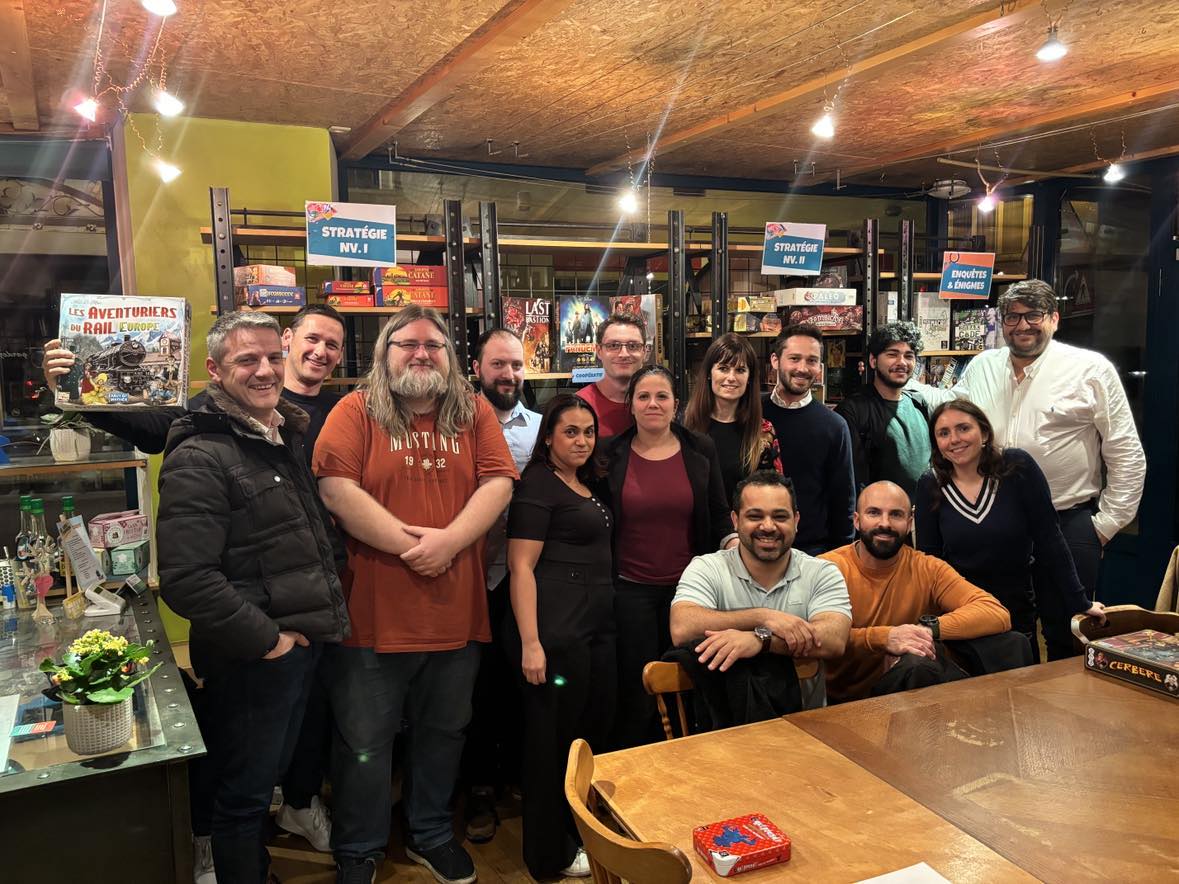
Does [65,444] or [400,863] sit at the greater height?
[65,444]

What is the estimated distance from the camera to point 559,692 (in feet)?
7.92

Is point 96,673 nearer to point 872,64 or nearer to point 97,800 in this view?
point 97,800

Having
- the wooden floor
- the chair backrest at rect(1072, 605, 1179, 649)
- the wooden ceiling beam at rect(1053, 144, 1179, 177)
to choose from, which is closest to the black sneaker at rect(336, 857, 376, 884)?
the wooden floor

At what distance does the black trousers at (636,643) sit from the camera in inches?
101

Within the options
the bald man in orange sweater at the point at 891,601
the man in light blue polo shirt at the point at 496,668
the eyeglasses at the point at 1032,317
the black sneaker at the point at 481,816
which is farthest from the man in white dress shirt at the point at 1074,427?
the black sneaker at the point at 481,816

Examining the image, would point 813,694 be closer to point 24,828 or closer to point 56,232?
point 24,828

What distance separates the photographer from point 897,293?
5207mm

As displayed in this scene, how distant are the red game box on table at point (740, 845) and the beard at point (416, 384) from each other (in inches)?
54.1

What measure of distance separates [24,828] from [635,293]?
3.94 m

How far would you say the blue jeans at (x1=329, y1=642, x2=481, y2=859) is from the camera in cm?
231

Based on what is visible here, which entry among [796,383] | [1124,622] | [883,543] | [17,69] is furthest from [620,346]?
[17,69]

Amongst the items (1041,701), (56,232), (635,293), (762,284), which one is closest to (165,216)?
(56,232)

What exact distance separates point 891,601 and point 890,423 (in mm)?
1228

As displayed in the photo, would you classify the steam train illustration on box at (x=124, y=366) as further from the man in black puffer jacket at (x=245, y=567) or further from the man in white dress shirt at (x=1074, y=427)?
the man in white dress shirt at (x=1074, y=427)
